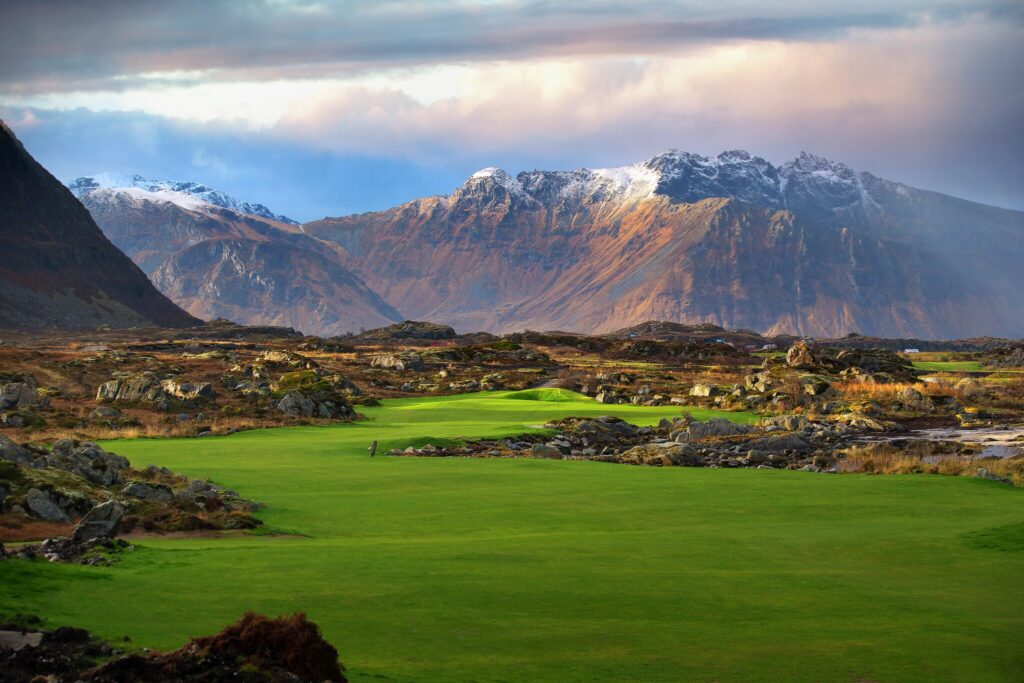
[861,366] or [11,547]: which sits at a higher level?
[861,366]

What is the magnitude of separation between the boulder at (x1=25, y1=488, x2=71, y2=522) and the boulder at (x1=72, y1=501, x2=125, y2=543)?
2.11m

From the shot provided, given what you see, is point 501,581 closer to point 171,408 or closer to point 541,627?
point 541,627

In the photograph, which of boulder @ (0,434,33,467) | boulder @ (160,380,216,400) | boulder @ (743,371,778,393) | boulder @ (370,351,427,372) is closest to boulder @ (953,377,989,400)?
boulder @ (743,371,778,393)

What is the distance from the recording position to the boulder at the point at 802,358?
9325 cm

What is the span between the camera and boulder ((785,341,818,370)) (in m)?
93.2

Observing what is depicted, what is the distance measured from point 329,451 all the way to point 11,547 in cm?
2057

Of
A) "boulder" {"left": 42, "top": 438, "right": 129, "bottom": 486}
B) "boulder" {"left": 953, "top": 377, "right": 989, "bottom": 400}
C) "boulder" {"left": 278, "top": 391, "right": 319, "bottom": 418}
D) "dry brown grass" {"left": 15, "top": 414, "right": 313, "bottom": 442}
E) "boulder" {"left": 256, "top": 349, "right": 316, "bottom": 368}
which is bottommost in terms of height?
"dry brown grass" {"left": 15, "top": 414, "right": 313, "bottom": 442}

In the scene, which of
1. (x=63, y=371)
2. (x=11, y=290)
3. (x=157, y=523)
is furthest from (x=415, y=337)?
(x=157, y=523)

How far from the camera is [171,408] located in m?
54.2

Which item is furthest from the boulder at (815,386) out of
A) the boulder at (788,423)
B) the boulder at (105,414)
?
the boulder at (105,414)

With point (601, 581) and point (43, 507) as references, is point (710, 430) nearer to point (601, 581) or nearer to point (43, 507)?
point (43, 507)

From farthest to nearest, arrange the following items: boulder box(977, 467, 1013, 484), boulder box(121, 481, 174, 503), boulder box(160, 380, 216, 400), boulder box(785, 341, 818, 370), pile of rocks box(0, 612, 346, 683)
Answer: boulder box(785, 341, 818, 370)
boulder box(160, 380, 216, 400)
boulder box(977, 467, 1013, 484)
boulder box(121, 481, 174, 503)
pile of rocks box(0, 612, 346, 683)

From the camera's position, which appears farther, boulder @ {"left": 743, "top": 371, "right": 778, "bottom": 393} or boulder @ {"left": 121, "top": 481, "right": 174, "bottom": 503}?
boulder @ {"left": 743, "top": 371, "right": 778, "bottom": 393}

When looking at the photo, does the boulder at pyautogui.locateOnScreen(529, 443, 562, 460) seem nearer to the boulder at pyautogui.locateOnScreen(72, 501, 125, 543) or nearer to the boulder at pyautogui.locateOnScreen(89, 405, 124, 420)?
the boulder at pyautogui.locateOnScreen(89, 405, 124, 420)
